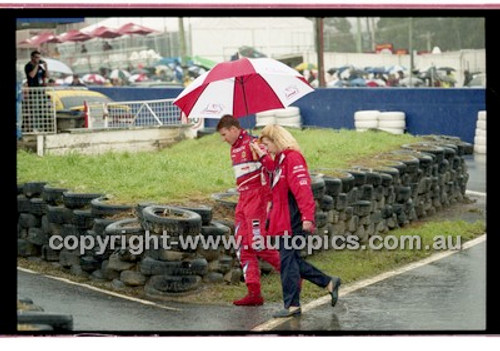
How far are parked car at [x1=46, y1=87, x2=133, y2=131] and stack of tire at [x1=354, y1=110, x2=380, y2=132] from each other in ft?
13.7

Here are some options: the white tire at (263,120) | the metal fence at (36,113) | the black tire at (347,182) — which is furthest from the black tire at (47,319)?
the white tire at (263,120)

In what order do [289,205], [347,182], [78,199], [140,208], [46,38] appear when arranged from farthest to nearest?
[46,38] < [347,182] < [78,199] < [140,208] < [289,205]

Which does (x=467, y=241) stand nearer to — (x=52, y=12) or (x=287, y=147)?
(x=287, y=147)

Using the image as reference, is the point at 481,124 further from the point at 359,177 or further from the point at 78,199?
the point at 78,199

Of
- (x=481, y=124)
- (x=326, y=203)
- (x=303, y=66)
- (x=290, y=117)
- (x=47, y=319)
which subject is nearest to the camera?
(x=47, y=319)

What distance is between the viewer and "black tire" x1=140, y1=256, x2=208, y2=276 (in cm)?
921

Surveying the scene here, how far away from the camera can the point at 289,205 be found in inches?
335

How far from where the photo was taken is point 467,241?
12.6 m

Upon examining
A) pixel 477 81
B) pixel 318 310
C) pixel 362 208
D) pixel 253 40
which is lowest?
pixel 318 310

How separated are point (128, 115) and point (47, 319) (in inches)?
528

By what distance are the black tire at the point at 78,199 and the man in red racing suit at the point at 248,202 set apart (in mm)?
1979

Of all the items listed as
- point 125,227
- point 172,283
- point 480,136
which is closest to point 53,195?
point 125,227
